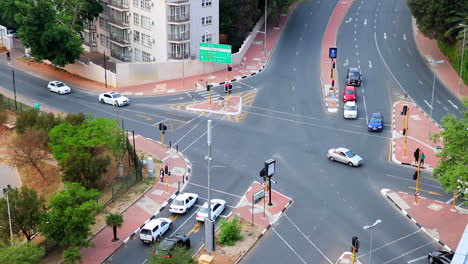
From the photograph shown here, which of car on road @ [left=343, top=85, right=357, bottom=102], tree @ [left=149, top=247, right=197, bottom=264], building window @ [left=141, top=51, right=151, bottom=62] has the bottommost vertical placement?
tree @ [left=149, top=247, right=197, bottom=264]

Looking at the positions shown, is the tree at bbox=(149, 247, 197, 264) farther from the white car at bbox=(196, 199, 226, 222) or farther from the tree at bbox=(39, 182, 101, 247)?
the white car at bbox=(196, 199, 226, 222)

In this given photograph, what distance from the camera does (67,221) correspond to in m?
53.7

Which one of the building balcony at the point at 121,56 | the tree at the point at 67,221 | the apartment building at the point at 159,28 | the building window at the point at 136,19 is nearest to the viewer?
the tree at the point at 67,221

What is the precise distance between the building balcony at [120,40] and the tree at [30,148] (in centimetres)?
3615

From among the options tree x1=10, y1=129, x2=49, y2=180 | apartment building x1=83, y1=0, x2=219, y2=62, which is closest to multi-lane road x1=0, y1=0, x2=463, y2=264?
apartment building x1=83, y1=0, x2=219, y2=62

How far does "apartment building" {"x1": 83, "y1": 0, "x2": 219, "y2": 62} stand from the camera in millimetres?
98250

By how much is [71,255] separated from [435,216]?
31.6 metres

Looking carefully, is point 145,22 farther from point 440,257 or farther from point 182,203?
point 440,257

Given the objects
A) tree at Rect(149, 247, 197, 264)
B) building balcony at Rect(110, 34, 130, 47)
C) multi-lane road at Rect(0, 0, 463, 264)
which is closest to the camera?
tree at Rect(149, 247, 197, 264)

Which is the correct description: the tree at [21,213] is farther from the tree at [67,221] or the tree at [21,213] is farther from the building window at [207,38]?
the building window at [207,38]

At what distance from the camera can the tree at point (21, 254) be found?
158 feet

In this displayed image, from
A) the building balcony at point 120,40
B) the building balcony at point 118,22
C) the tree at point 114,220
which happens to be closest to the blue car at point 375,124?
the tree at point 114,220

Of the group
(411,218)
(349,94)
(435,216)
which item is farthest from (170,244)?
(349,94)

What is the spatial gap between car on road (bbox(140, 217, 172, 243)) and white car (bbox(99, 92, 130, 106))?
32.9 m
